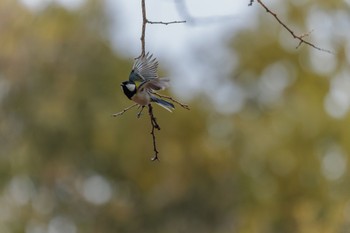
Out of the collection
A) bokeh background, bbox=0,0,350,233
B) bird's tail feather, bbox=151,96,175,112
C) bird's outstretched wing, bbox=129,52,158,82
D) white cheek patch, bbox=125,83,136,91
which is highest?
→ bokeh background, bbox=0,0,350,233

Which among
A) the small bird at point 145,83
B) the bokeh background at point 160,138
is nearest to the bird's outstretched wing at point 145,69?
the small bird at point 145,83

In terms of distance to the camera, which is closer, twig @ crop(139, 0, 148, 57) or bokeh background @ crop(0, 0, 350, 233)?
twig @ crop(139, 0, 148, 57)

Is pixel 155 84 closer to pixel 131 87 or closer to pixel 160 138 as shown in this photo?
pixel 131 87

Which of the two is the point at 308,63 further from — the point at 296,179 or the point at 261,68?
the point at 296,179

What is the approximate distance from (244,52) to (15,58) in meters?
2.21

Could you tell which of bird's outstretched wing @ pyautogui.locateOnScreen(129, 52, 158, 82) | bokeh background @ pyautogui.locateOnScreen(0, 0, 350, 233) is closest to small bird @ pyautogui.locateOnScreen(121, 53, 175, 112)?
bird's outstretched wing @ pyautogui.locateOnScreen(129, 52, 158, 82)

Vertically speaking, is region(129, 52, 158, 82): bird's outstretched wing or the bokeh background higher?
the bokeh background

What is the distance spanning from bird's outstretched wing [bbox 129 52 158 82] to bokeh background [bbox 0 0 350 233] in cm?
726

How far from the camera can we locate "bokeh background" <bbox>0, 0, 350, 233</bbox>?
898 centimetres

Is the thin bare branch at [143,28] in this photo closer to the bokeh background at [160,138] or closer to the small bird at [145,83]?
the small bird at [145,83]

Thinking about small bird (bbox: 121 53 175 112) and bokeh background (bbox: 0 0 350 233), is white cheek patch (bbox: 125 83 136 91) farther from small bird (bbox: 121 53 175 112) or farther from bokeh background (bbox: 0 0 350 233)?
bokeh background (bbox: 0 0 350 233)

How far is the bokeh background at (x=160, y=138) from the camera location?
8.98m

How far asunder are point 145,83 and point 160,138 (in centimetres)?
775

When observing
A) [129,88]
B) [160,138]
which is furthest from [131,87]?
[160,138]
